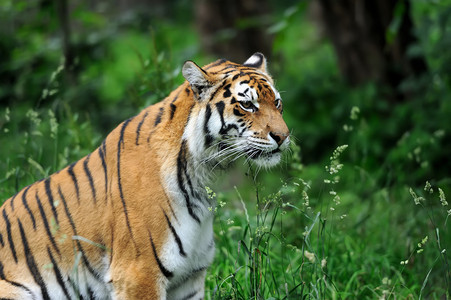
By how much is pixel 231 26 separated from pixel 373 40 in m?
2.49

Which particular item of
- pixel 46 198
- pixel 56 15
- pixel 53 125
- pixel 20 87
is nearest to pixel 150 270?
pixel 46 198

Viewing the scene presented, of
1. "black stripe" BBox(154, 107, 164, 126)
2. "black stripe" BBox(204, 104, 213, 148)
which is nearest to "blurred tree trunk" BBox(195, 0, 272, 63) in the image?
"black stripe" BBox(154, 107, 164, 126)

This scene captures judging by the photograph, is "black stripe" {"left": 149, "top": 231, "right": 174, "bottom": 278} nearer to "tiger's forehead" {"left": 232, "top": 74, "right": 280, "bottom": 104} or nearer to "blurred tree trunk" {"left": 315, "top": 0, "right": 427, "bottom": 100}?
"tiger's forehead" {"left": 232, "top": 74, "right": 280, "bottom": 104}

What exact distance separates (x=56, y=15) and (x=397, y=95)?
431 cm

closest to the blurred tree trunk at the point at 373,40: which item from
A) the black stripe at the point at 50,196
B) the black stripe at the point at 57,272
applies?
the black stripe at the point at 50,196

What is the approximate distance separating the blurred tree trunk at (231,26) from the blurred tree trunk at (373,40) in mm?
1790

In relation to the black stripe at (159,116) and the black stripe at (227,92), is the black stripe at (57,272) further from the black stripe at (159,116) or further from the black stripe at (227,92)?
the black stripe at (227,92)

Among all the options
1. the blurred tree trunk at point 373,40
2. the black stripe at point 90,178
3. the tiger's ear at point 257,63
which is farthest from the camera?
the blurred tree trunk at point 373,40

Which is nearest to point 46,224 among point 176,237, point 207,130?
point 176,237

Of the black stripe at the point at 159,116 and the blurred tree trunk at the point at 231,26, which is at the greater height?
the black stripe at the point at 159,116

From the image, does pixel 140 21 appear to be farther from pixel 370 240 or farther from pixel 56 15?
pixel 370 240

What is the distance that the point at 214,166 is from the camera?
3.55 m

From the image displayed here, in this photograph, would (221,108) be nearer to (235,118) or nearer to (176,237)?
(235,118)

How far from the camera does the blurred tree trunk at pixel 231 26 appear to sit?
9.74 m
